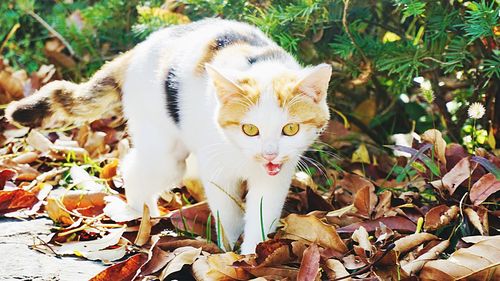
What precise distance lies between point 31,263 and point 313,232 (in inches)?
37.8

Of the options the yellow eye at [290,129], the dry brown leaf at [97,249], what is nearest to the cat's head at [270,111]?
the yellow eye at [290,129]

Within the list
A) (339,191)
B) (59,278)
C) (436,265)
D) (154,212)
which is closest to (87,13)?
(154,212)

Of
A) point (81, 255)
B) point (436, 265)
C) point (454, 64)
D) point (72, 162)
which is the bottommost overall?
point (72, 162)

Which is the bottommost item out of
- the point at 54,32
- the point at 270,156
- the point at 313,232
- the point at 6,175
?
the point at 6,175

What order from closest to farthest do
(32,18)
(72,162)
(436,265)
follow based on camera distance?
(436,265) < (72,162) < (32,18)

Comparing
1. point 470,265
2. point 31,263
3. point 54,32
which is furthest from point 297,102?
point 54,32

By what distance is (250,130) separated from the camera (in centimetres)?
272

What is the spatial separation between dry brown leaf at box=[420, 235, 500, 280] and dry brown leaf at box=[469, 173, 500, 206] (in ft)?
1.30

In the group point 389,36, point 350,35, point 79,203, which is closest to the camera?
point 79,203

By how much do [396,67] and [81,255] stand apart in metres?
1.63

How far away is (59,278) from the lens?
2551 mm

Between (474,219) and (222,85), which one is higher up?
(222,85)

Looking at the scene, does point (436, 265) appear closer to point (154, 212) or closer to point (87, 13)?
point (154, 212)

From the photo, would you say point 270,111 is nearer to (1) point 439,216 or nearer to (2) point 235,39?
(2) point 235,39
